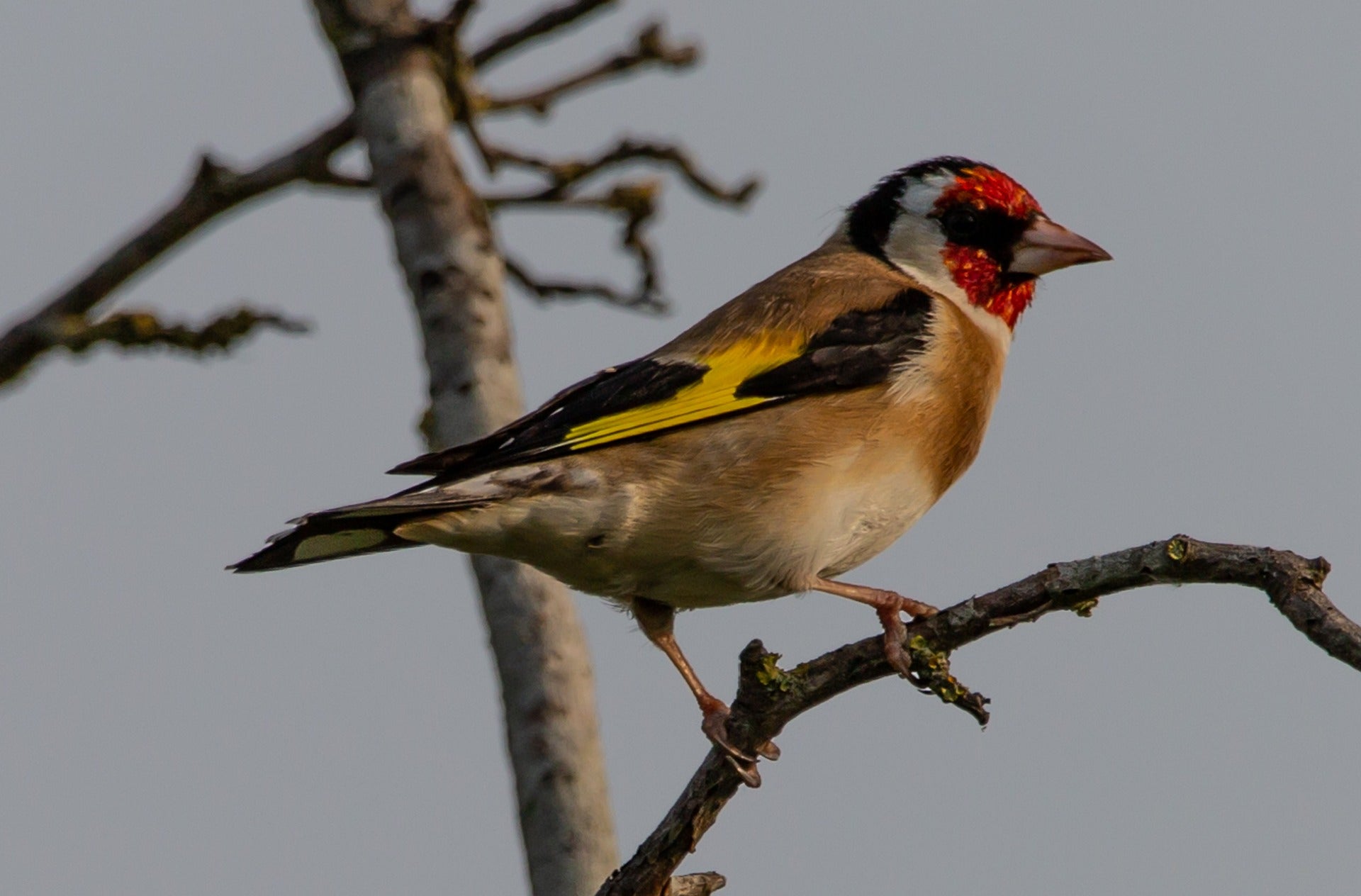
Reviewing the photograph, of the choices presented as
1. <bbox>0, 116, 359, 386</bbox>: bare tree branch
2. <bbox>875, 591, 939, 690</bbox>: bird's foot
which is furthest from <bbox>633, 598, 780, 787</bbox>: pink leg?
<bbox>0, 116, 359, 386</bbox>: bare tree branch

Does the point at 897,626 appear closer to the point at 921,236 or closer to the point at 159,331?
the point at 921,236

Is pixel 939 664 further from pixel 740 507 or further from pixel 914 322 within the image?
pixel 914 322

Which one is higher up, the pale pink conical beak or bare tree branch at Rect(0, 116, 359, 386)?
bare tree branch at Rect(0, 116, 359, 386)

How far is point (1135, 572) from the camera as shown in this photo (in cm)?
423

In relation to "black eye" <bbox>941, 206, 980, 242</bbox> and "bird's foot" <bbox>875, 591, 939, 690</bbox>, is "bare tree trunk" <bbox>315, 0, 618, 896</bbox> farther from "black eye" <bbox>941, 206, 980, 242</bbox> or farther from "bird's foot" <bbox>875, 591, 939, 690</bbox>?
"black eye" <bbox>941, 206, 980, 242</bbox>

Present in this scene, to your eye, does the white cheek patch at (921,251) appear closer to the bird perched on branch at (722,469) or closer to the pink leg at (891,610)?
the bird perched on branch at (722,469)

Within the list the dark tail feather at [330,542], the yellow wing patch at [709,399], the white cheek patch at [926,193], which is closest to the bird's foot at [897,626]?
the yellow wing patch at [709,399]

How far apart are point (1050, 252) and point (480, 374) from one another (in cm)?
237

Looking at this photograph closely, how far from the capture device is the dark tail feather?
552cm

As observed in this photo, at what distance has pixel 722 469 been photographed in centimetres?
580

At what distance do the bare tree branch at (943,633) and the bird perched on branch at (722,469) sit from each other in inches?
21.0

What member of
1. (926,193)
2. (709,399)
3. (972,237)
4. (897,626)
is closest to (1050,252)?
(972,237)

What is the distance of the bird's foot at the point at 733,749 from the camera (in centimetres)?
466

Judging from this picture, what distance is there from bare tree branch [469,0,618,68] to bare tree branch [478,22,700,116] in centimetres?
31
